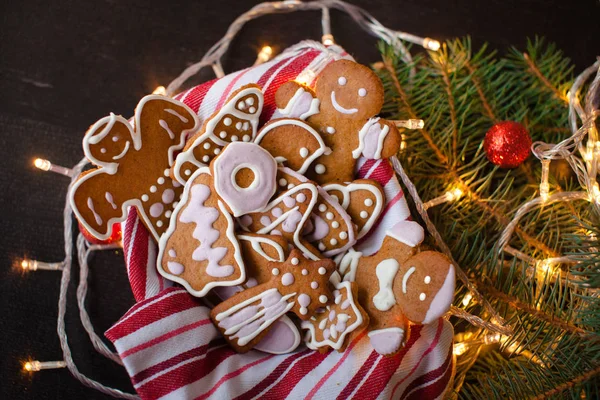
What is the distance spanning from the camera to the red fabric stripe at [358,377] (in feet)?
2.68

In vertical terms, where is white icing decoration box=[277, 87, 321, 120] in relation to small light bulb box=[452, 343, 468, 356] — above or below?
above

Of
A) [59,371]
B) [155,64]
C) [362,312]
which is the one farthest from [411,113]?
[59,371]

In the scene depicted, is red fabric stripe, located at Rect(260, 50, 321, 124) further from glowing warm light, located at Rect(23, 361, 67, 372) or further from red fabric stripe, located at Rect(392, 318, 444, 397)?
glowing warm light, located at Rect(23, 361, 67, 372)

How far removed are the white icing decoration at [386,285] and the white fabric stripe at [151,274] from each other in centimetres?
32

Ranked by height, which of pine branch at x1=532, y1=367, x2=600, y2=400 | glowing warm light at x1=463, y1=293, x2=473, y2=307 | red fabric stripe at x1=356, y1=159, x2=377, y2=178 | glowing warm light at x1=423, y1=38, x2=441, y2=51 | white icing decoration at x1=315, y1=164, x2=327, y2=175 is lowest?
glowing warm light at x1=463, y1=293, x2=473, y2=307

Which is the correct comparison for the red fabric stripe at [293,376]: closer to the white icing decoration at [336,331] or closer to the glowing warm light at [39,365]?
the white icing decoration at [336,331]

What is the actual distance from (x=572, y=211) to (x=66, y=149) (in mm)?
963

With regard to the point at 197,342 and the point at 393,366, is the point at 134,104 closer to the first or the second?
the point at 197,342

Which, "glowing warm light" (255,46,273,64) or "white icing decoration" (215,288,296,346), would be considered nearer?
"white icing decoration" (215,288,296,346)

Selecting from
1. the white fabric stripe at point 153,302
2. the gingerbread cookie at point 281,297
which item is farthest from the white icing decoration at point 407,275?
the white fabric stripe at point 153,302

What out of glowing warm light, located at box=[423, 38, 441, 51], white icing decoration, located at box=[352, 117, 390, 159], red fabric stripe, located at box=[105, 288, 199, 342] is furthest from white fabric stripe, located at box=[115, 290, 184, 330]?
glowing warm light, located at box=[423, 38, 441, 51]

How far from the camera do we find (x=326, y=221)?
820mm

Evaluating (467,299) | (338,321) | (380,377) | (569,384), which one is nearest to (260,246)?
(338,321)

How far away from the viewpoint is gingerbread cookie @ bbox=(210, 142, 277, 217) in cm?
80
